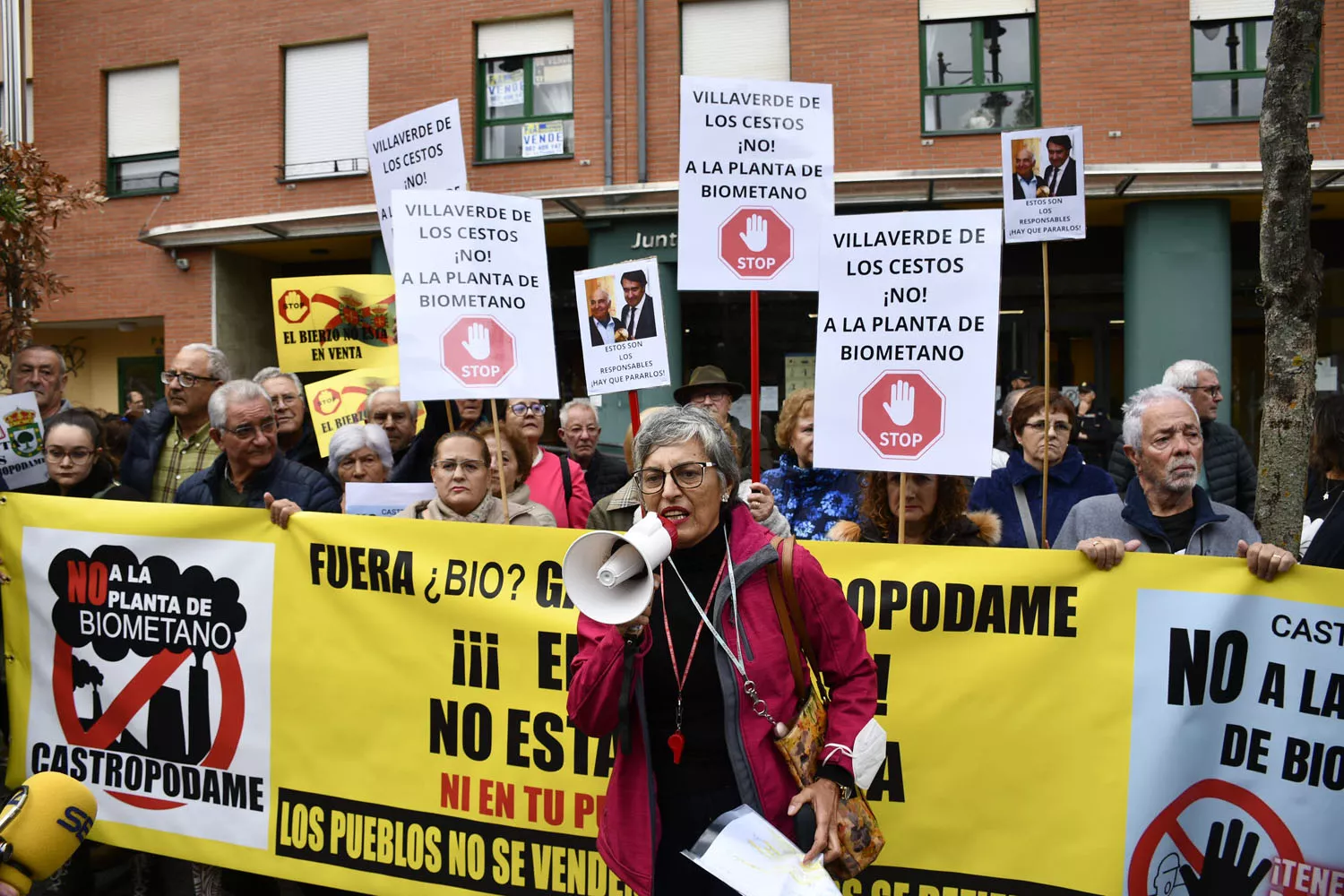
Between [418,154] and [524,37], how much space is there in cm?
999

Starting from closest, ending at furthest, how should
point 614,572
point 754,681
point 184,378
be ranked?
point 614,572
point 754,681
point 184,378

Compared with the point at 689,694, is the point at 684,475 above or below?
above

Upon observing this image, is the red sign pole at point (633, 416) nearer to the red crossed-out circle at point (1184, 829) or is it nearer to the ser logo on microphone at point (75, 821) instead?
the red crossed-out circle at point (1184, 829)

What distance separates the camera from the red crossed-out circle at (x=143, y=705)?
4.02 m

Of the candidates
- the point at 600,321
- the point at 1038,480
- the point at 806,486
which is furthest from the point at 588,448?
the point at 1038,480

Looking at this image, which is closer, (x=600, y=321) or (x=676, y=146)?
(x=600, y=321)

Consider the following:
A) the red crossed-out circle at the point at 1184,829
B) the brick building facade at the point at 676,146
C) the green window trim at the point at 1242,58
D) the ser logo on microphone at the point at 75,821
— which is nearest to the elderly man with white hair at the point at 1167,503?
the red crossed-out circle at the point at 1184,829

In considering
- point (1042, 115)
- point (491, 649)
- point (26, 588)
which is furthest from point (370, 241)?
point (491, 649)

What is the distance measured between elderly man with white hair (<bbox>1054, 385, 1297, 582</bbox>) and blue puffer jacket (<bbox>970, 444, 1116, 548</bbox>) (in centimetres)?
98

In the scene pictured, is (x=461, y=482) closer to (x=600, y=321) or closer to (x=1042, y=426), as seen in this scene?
(x=600, y=321)

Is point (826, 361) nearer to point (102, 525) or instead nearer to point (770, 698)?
point (770, 698)

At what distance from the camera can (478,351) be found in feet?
14.9

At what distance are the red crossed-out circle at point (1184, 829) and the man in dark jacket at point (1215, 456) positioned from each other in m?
2.84

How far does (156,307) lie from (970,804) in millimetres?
15813
